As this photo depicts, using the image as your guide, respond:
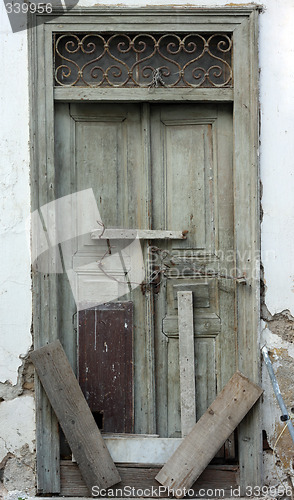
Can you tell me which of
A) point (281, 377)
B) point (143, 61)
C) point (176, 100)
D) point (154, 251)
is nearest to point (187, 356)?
point (281, 377)

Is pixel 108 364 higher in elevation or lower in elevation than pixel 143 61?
lower

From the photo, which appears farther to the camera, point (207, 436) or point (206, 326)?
point (206, 326)

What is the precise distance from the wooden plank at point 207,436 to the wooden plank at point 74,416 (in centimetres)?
37

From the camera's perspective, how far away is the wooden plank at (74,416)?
3654 mm

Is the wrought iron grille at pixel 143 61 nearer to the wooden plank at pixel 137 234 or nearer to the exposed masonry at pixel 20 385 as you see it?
the wooden plank at pixel 137 234

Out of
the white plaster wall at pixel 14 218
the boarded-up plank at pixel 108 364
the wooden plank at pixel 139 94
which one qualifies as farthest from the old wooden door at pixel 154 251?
the white plaster wall at pixel 14 218

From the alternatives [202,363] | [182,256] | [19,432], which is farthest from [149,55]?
[19,432]

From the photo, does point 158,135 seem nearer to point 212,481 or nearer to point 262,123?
point 262,123

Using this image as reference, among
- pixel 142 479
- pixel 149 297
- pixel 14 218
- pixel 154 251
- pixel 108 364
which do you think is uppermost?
pixel 14 218

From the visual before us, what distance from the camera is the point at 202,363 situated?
12.7ft

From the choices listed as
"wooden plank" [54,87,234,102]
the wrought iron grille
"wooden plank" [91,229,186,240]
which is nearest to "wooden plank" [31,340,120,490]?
"wooden plank" [91,229,186,240]

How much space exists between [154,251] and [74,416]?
3.87ft

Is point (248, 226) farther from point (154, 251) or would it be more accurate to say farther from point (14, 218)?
point (14, 218)

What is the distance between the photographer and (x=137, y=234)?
384 centimetres
